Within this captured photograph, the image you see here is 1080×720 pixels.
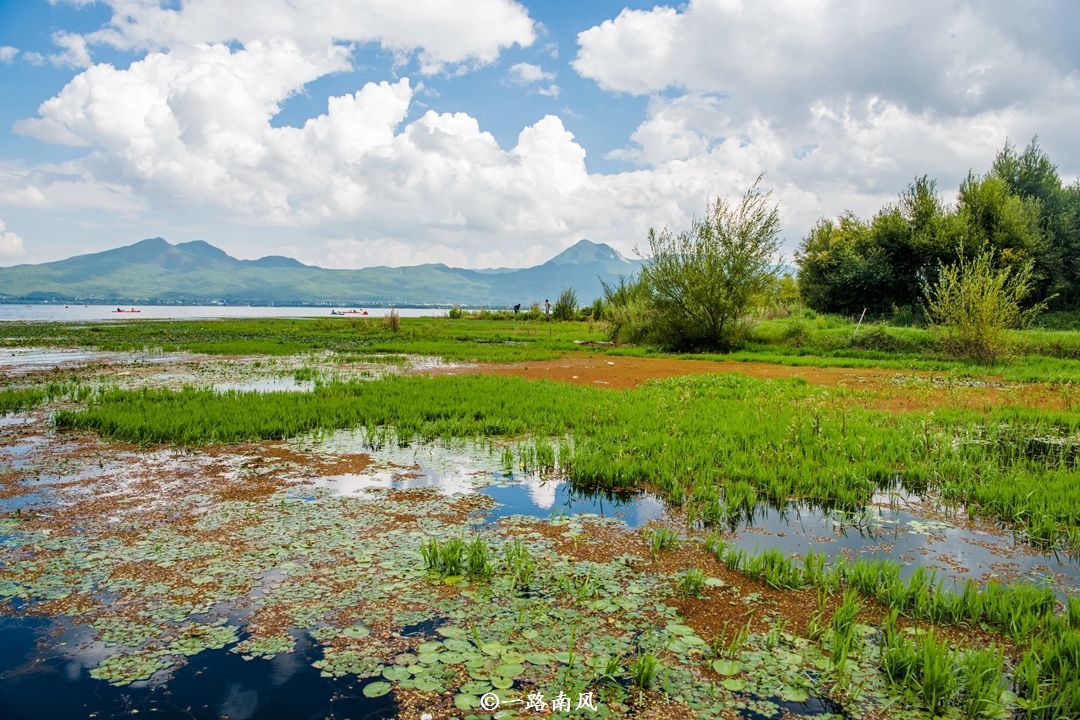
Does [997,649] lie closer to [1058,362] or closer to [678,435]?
[678,435]

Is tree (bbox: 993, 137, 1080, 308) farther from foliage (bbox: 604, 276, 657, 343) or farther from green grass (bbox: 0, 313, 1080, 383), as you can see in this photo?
foliage (bbox: 604, 276, 657, 343)

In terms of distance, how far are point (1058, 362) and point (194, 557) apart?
77.7 feet

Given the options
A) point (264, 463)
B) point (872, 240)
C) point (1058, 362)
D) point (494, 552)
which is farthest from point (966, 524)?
point (872, 240)

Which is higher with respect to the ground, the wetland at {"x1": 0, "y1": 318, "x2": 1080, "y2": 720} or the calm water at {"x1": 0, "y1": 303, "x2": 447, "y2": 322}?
the calm water at {"x1": 0, "y1": 303, "x2": 447, "y2": 322}

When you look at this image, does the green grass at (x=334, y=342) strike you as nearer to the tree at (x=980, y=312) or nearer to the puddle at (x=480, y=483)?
the puddle at (x=480, y=483)

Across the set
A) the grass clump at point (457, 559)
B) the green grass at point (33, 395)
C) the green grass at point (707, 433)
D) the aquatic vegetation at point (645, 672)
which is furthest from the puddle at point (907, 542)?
the green grass at point (33, 395)

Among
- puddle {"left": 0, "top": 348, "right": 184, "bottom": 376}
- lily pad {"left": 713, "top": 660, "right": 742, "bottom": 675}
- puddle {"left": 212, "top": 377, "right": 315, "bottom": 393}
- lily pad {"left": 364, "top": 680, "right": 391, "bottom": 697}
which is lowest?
lily pad {"left": 364, "top": 680, "right": 391, "bottom": 697}

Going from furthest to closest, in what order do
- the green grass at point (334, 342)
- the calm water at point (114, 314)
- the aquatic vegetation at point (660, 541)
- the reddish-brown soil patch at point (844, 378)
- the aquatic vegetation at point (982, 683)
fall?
1. the calm water at point (114, 314)
2. the green grass at point (334, 342)
3. the reddish-brown soil patch at point (844, 378)
4. the aquatic vegetation at point (660, 541)
5. the aquatic vegetation at point (982, 683)

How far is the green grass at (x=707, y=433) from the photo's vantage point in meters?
6.96

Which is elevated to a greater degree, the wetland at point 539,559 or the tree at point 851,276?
the tree at point 851,276

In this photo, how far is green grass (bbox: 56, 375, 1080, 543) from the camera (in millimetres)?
6965

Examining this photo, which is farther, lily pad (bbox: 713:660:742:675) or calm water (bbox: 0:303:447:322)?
calm water (bbox: 0:303:447:322)

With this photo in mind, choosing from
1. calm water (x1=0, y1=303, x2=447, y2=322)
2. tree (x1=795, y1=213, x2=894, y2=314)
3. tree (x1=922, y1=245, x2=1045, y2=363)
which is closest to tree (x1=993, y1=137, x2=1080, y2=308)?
tree (x1=795, y1=213, x2=894, y2=314)

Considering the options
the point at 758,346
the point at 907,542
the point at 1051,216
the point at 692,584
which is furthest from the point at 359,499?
the point at 1051,216
